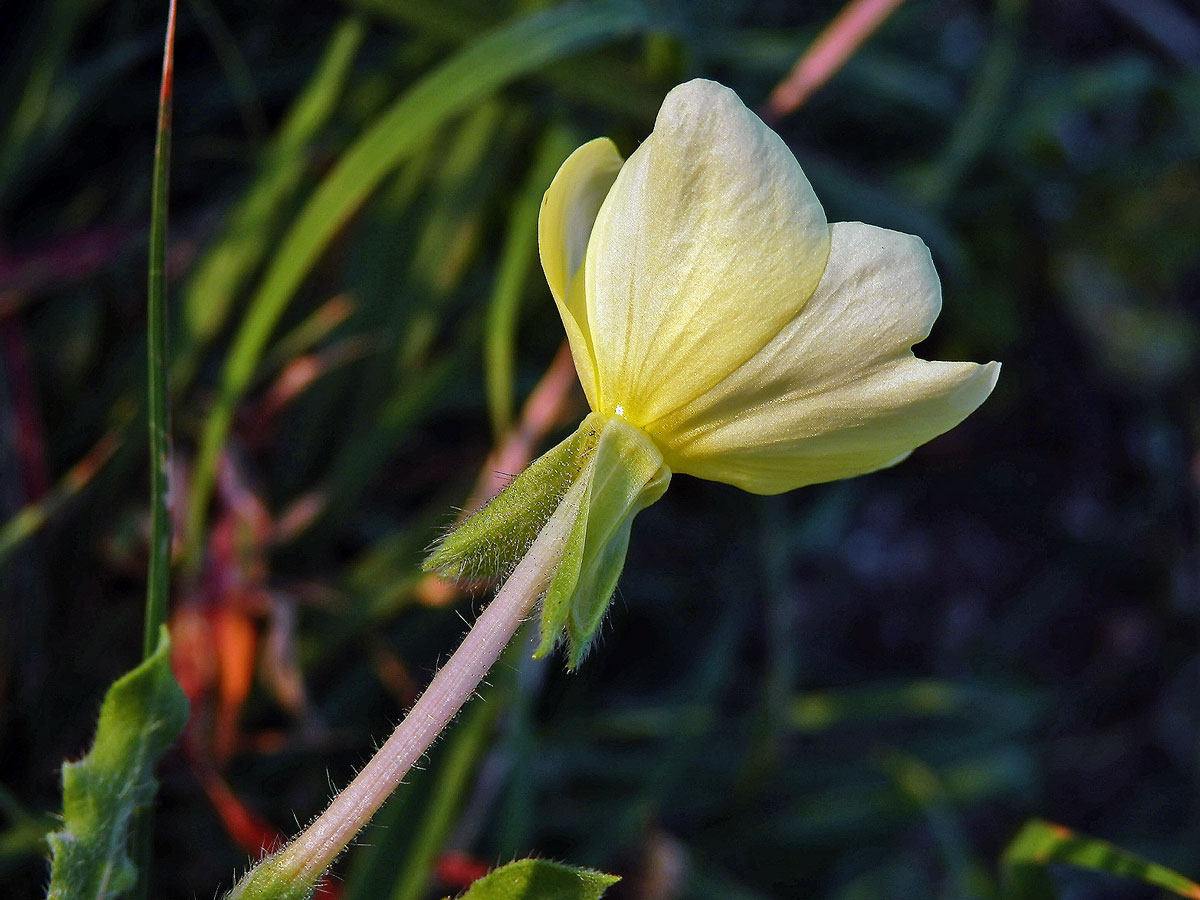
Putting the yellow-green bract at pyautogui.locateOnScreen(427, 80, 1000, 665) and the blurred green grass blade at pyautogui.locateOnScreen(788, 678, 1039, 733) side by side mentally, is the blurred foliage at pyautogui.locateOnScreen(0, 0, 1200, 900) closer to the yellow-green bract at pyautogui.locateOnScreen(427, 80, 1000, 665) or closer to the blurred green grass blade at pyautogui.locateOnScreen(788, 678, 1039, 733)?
the blurred green grass blade at pyautogui.locateOnScreen(788, 678, 1039, 733)

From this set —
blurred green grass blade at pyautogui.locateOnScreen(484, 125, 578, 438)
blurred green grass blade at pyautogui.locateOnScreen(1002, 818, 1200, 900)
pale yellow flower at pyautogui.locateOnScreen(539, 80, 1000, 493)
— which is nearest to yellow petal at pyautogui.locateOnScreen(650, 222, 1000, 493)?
pale yellow flower at pyautogui.locateOnScreen(539, 80, 1000, 493)

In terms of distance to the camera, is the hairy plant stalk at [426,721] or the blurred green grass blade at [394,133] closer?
the hairy plant stalk at [426,721]

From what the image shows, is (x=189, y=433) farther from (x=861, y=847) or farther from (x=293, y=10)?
(x=861, y=847)

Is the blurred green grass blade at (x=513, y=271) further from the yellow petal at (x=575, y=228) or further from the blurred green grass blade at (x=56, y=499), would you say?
the yellow petal at (x=575, y=228)

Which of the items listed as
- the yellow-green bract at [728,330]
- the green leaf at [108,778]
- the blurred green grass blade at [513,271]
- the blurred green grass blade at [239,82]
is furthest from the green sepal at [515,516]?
the blurred green grass blade at [239,82]

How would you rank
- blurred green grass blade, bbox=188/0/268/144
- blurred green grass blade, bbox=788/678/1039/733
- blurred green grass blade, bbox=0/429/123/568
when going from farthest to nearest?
blurred green grass blade, bbox=788/678/1039/733
blurred green grass blade, bbox=188/0/268/144
blurred green grass blade, bbox=0/429/123/568

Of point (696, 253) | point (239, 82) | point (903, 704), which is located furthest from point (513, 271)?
point (903, 704)
